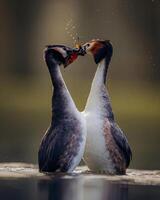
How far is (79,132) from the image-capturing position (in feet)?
33.5

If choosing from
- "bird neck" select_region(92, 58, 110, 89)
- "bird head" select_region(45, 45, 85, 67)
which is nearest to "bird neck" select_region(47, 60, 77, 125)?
"bird head" select_region(45, 45, 85, 67)

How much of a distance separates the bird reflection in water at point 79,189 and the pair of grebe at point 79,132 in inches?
9.8

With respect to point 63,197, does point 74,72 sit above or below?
above

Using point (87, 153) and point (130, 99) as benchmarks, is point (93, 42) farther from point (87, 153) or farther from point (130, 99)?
point (130, 99)

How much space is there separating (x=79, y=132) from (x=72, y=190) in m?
0.75

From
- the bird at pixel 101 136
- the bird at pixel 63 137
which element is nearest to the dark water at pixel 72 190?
the bird at pixel 63 137

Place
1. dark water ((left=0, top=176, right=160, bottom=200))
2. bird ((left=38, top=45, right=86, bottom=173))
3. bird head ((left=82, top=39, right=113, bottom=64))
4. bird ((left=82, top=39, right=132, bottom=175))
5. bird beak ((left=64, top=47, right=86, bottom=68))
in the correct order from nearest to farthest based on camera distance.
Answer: dark water ((left=0, top=176, right=160, bottom=200))
bird ((left=38, top=45, right=86, bottom=173))
bird ((left=82, top=39, right=132, bottom=175))
bird beak ((left=64, top=47, right=86, bottom=68))
bird head ((left=82, top=39, right=113, bottom=64))

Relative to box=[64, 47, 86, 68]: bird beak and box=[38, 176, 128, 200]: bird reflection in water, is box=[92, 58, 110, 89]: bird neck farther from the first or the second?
box=[38, 176, 128, 200]: bird reflection in water

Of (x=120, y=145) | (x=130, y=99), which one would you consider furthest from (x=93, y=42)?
(x=130, y=99)

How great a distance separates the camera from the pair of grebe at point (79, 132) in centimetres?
1027

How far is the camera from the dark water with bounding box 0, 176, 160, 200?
9312 mm

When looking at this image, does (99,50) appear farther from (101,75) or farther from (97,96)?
(97,96)

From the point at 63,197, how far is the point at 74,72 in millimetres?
10566

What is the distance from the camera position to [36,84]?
19359 millimetres
